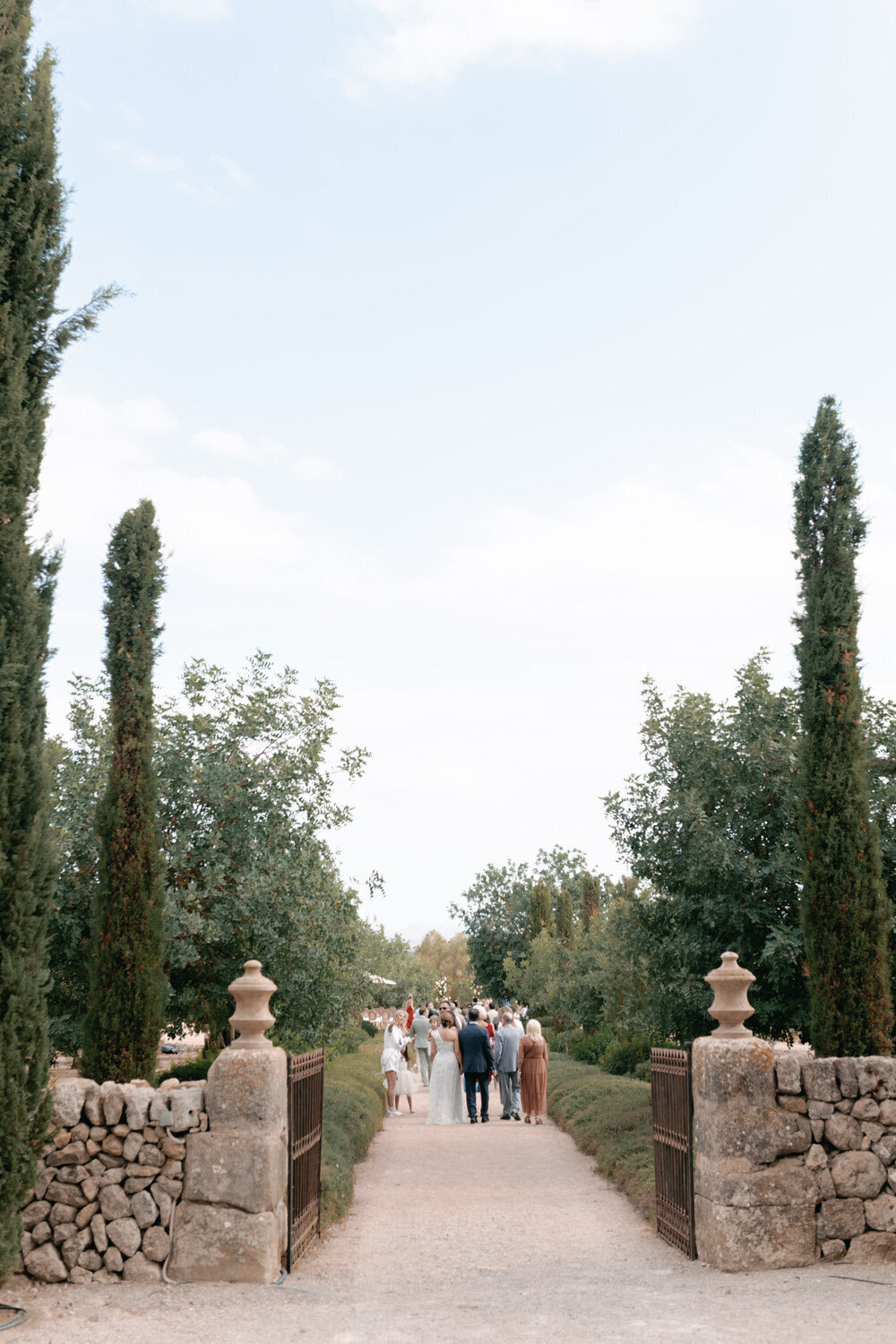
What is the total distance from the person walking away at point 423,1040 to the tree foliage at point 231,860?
28.6 feet

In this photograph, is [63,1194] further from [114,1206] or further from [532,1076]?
[532,1076]

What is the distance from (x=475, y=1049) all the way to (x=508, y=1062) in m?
1.03

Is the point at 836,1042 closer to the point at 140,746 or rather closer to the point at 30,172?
the point at 140,746

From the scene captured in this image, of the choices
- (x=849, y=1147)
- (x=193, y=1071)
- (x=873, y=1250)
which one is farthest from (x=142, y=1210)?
(x=193, y=1071)

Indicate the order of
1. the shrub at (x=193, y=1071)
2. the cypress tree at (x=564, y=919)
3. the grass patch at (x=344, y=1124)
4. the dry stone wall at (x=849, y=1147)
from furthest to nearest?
the cypress tree at (x=564, y=919)
the shrub at (x=193, y=1071)
the grass patch at (x=344, y=1124)
the dry stone wall at (x=849, y=1147)

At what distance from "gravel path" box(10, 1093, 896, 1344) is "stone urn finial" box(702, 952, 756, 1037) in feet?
5.13

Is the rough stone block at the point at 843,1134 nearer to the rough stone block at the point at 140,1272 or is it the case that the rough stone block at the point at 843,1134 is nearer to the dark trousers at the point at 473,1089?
the rough stone block at the point at 140,1272

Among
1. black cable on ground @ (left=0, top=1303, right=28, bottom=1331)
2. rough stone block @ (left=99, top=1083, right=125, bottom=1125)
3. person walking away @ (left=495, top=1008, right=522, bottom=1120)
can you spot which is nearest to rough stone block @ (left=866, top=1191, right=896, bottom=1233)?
rough stone block @ (left=99, top=1083, right=125, bottom=1125)

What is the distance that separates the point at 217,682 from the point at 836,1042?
29.0 feet

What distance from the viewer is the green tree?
38.9ft

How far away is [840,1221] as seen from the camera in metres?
7.50

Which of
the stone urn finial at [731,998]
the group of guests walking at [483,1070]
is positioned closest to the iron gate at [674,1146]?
the stone urn finial at [731,998]

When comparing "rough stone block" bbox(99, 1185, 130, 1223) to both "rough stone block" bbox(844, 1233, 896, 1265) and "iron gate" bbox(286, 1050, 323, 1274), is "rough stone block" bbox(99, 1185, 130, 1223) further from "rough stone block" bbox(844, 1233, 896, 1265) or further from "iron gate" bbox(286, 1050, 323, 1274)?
"rough stone block" bbox(844, 1233, 896, 1265)

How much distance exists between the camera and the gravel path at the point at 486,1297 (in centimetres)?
610
